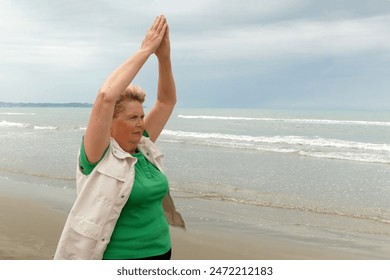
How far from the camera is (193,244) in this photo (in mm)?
5738

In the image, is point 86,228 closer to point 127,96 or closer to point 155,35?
point 127,96

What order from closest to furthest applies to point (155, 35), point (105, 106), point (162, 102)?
point (105, 106) < point (155, 35) < point (162, 102)

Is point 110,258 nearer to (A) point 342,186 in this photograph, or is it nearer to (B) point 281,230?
(B) point 281,230

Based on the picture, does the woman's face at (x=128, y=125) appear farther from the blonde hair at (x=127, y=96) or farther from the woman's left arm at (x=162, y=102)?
the woman's left arm at (x=162, y=102)

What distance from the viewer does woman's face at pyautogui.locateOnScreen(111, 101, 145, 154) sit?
1923mm

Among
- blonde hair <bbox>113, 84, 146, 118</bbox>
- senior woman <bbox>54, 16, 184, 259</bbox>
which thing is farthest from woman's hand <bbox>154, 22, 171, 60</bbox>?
blonde hair <bbox>113, 84, 146, 118</bbox>

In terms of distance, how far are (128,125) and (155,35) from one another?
17.3 inches

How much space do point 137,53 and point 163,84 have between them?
0.47m

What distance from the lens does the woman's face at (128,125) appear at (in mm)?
1923

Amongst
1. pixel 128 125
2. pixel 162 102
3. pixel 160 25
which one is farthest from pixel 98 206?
pixel 160 25

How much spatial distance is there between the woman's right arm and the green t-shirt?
74 millimetres

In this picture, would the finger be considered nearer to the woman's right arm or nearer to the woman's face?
the woman's right arm

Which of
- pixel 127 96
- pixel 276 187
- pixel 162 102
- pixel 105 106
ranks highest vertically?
pixel 276 187

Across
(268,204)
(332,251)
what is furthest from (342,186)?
(332,251)
